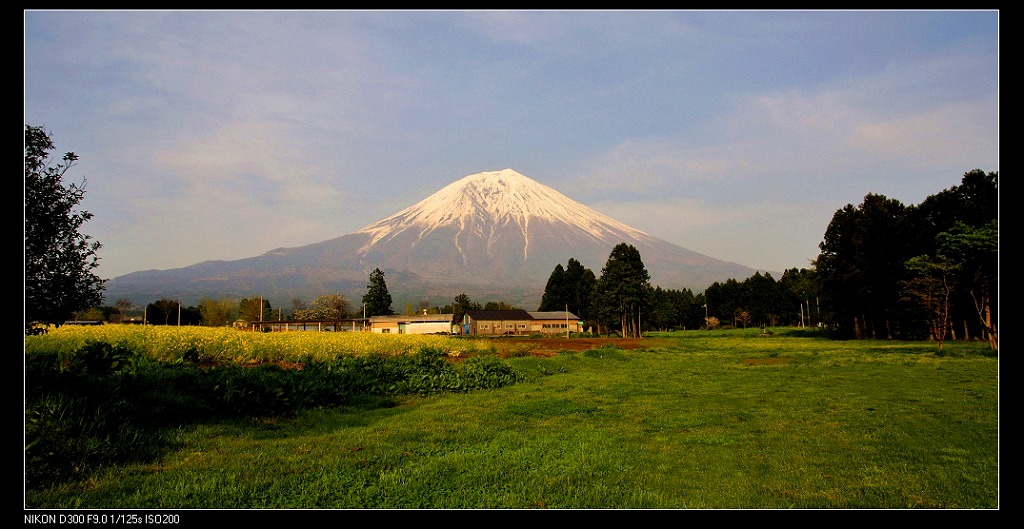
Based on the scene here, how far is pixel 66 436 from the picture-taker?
19.8 ft

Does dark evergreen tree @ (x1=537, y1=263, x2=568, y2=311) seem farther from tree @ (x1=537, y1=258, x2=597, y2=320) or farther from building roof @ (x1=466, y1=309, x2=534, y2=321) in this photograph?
building roof @ (x1=466, y1=309, x2=534, y2=321)

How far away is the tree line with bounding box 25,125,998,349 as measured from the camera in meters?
8.46

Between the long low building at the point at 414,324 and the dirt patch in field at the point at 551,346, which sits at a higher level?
the dirt patch in field at the point at 551,346

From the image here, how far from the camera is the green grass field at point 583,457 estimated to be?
17.2 ft

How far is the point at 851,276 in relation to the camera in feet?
169

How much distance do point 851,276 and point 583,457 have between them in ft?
179

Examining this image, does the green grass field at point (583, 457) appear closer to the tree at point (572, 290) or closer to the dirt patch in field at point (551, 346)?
the dirt patch in field at point (551, 346)

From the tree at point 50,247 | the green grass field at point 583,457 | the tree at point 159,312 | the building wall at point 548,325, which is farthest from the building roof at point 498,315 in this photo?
the tree at point 50,247

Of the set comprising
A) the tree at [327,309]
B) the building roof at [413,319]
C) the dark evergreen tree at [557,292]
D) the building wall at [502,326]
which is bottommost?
the building wall at [502,326]

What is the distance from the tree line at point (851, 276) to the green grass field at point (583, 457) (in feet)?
11.6

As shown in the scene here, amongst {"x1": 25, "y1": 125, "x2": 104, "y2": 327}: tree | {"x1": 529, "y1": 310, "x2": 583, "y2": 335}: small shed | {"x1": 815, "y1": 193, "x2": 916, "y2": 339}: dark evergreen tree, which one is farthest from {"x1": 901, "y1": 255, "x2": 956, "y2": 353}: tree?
{"x1": 529, "y1": 310, "x2": 583, "y2": 335}: small shed

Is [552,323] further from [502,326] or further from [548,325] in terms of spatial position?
[502,326]

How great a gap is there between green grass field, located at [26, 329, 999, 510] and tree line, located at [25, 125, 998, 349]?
3547 mm
